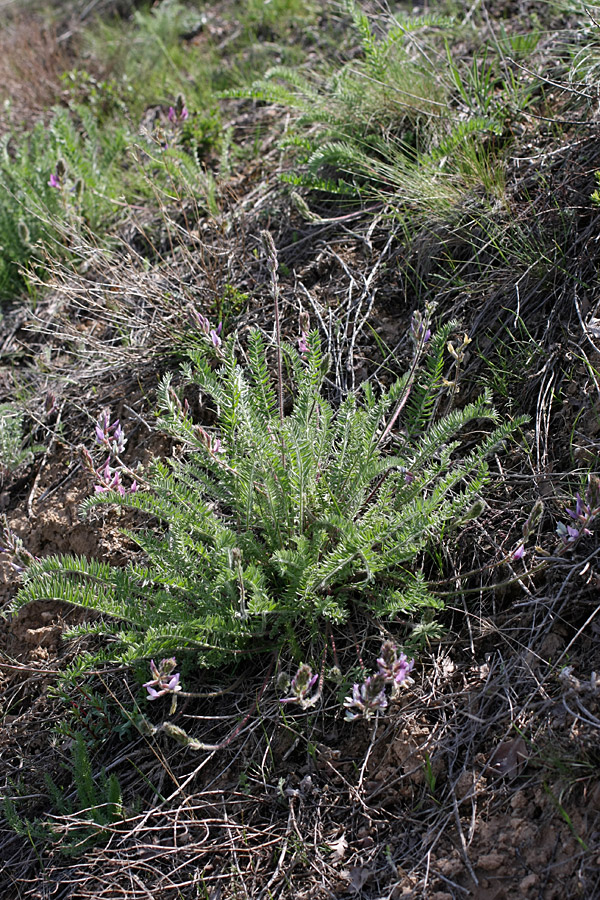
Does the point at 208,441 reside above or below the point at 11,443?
above

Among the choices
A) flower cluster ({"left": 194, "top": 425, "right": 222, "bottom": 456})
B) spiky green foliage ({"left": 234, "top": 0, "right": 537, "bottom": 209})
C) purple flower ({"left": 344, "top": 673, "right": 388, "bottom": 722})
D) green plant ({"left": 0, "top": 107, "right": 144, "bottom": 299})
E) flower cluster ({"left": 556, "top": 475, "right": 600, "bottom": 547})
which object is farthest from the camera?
green plant ({"left": 0, "top": 107, "right": 144, "bottom": 299})

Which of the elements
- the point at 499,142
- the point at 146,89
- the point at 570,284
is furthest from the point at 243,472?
the point at 146,89

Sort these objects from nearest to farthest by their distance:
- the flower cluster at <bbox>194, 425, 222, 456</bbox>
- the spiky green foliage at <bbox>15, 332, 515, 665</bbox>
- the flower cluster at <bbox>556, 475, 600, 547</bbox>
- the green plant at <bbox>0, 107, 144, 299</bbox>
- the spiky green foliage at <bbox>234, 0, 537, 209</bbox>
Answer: the flower cluster at <bbox>556, 475, 600, 547</bbox> → the spiky green foliage at <bbox>15, 332, 515, 665</bbox> → the flower cluster at <bbox>194, 425, 222, 456</bbox> → the spiky green foliage at <bbox>234, 0, 537, 209</bbox> → the green plant at <bbox>0, 107, 144, 299</bbox>

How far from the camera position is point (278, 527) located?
2.25 metres

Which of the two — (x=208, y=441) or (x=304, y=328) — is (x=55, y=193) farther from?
(x=208, y=441)

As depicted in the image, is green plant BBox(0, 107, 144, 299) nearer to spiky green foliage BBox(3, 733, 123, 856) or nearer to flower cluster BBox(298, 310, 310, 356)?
flower cluster BBox(298, 310, 310, 356)

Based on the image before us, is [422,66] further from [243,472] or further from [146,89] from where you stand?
[243,472]

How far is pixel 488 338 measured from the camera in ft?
8.91

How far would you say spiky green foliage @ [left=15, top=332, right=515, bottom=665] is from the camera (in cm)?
202

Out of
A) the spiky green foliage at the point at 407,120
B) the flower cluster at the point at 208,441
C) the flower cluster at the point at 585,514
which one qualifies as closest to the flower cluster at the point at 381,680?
the flower cluster at the point at 585,514

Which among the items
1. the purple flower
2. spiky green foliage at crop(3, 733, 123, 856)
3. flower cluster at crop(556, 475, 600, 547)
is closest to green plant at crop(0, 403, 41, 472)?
spiky green foliage at crop(3, 733, 123, 856)

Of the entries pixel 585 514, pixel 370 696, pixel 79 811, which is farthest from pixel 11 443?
pixel 585 514

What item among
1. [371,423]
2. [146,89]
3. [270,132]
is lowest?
[371,423]

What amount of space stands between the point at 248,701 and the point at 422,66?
3063 mm
